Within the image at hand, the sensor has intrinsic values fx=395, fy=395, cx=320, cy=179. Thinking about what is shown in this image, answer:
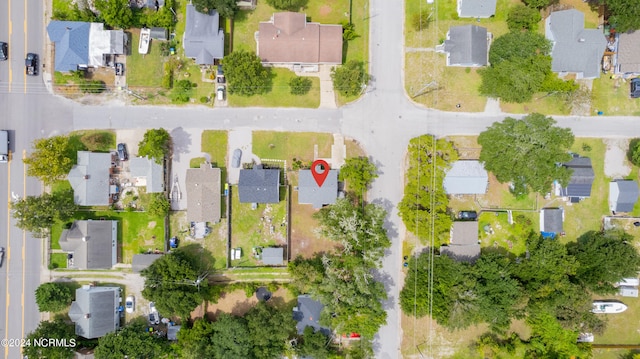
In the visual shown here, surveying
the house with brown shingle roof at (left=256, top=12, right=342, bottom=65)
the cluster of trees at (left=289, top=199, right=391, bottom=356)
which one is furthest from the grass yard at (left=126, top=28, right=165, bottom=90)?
the cluster of trees at (left=289, top=199, right=391, bottom=356)

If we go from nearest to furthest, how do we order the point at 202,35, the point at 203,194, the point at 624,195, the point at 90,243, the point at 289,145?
the point at 202,35 → the point at 90,243 → the point at 203,194 → the point at 624,195 → the point at 289,145

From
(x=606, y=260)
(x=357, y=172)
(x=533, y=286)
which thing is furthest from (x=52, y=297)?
(x=606, y=260)

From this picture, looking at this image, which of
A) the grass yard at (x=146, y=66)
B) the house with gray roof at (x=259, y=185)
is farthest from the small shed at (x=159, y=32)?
the house with gray roof at (x=259, y=185)

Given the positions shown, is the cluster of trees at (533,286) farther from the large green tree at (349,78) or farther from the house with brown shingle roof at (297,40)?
the house with brown shingle roof at (297,40)

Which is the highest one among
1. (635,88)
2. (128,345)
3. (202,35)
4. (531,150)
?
(202,35)

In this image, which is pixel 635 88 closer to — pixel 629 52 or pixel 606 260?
pixel 629 52

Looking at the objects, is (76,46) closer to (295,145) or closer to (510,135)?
(295,145)

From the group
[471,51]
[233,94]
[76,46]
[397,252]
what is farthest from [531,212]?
[76,46]
